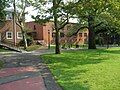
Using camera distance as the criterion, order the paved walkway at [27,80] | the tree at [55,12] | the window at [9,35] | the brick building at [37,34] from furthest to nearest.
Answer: the window at [9,35] < the brick building at [37,34] < the tree at [55,12] < the paved walkway at [27,80]

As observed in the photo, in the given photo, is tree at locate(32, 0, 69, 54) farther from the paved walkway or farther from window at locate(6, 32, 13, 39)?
window at locate(6, 32, 13, 39)

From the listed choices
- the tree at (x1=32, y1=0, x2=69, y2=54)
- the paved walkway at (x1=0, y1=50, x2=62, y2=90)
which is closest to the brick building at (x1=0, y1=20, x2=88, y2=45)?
the tree at (x1=32, y1=0, x2=69, y2=54)

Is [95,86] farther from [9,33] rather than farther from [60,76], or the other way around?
[9,33]

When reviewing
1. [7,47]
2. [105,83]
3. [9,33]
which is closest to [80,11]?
[105,83]

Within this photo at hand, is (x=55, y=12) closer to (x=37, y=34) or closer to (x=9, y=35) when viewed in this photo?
(x=9, y=35)

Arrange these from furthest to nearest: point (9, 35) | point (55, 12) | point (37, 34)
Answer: point (37, 34) → point (9, 35) → point (55, 12)

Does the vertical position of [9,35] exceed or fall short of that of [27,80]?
it exceeds it

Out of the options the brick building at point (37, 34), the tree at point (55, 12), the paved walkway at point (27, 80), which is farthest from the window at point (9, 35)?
the paved walkway at point (27, 80)

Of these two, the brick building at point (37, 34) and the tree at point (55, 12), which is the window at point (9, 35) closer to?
the brick building at point (37, 34)

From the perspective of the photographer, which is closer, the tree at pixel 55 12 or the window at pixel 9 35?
the tree at pixel 55 12

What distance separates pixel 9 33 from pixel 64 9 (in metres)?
29.2

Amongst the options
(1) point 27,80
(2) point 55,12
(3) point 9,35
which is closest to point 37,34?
(3) point 9,35

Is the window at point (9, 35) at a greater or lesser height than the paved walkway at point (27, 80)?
greater

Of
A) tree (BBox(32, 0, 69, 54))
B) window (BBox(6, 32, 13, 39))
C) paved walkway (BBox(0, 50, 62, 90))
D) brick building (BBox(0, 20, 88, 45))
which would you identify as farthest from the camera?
window (BBox(6, 32, 13, 39))
